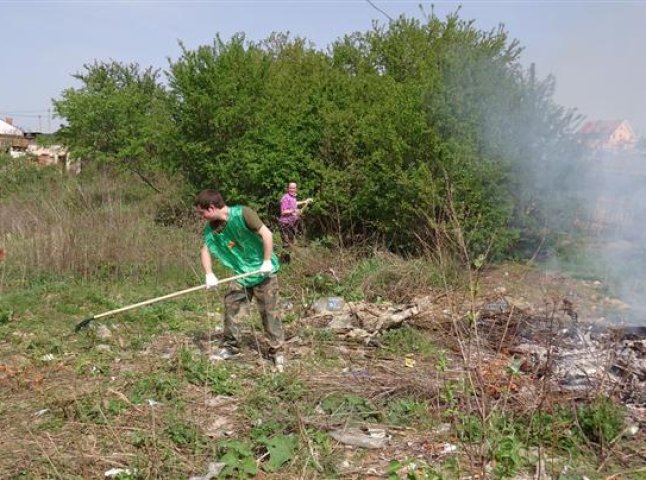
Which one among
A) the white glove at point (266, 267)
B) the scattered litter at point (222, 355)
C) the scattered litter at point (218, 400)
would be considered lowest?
the scattered litter at point (222, 355)

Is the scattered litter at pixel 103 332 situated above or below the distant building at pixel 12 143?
below

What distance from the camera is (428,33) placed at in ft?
61.3

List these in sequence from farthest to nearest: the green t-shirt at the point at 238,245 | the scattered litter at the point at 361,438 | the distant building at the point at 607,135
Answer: the distant building at the point at 607,135 → the green t-shirt at the point at 238,245 → the scattered litter at the point at 361,438

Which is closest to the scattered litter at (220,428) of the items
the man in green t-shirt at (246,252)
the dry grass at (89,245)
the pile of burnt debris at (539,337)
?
the man in green t-shirt at (246,252)

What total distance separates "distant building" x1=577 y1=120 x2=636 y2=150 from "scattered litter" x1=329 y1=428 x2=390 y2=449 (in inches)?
224

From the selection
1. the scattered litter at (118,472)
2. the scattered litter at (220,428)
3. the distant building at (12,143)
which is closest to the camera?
the scattered litter at (118,472)

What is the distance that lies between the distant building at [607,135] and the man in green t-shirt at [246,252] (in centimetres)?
510

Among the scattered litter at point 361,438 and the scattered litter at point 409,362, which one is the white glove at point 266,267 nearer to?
the scattered litter at point 409,362

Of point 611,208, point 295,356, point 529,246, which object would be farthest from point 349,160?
point 295,356

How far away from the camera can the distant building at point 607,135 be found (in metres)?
7.88

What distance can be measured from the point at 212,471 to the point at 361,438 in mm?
905

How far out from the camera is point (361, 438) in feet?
12.3

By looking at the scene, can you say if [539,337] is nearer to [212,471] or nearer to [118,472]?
[212,471]

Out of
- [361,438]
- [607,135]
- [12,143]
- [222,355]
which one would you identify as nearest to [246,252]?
[222,355]
